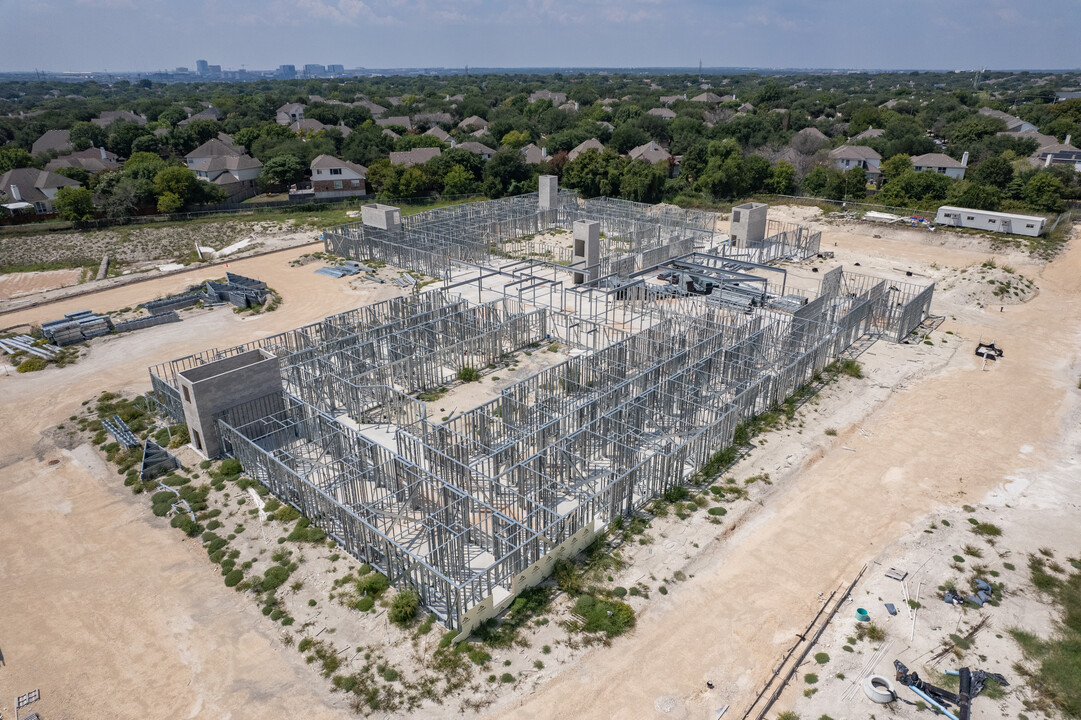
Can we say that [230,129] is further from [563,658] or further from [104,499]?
[563,658]

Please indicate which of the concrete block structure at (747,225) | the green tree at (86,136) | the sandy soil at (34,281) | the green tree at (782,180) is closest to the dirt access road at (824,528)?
the concrete block structure at (747,225)

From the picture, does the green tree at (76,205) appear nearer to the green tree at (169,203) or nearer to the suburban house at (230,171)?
the green tree at (169,203)

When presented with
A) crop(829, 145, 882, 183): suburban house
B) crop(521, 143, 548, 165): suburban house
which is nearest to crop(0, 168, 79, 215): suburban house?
crop(521, 143, 548, 165): suburban house

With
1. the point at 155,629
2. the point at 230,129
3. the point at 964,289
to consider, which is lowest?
the point at 155,629

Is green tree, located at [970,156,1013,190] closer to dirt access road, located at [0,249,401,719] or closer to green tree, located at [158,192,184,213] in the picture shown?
dirt access road, located at [0,249,401,719]

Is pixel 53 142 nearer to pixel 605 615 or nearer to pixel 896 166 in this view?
pixel 896 166

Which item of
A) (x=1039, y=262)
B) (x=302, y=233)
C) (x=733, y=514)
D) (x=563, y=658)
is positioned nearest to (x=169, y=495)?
(x=563, y=658)
